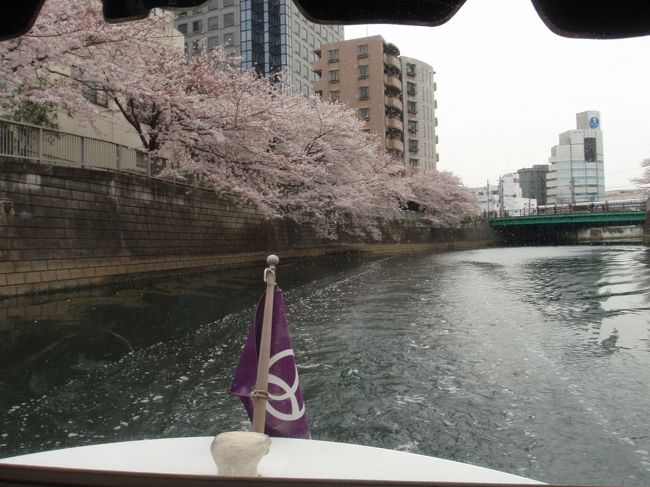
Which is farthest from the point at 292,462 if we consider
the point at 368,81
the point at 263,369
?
the point at 368,81

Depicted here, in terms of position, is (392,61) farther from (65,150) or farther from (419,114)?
(65,150)

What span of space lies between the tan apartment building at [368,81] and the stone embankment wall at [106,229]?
36456mm

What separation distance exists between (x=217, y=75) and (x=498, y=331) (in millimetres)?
15544

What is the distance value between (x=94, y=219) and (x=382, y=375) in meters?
11.3

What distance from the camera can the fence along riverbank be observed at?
38.5ft

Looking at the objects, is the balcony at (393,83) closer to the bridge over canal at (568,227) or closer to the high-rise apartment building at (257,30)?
the high-rise apartment building at (257,30)

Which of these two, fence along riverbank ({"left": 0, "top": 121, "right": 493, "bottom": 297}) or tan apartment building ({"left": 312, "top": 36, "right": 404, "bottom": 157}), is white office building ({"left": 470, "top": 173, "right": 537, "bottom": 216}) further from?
fence along riverbank ({"left": 0, "top": 121, "right": 493, "bottom": 297})

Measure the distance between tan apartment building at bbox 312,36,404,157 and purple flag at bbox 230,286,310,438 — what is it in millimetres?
55286

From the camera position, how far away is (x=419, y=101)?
69.1 meters

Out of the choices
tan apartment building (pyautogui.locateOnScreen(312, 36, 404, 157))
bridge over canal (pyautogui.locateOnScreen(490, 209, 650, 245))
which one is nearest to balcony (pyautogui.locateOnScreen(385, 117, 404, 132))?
tan apartment building (pyautogui.locateOnScreen(312, 36, 404, 157))

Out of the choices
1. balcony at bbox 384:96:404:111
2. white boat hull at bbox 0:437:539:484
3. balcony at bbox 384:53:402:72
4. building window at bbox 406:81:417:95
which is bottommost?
white boat hull at bbox 0:437:539:484

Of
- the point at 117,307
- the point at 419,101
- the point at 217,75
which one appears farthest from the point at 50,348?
the point at 419,101

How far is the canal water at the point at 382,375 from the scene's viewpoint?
4.38 meters

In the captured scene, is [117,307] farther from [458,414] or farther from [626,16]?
[626,16]
